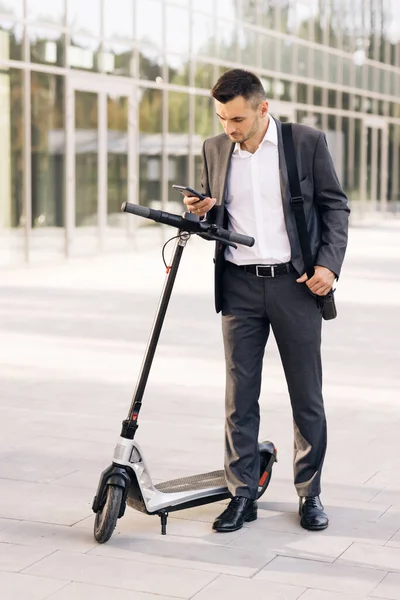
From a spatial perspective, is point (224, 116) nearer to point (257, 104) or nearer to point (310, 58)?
point (257, 104)

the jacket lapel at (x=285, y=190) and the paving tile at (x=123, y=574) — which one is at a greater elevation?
the jacket lapel at (x=285, y=190)

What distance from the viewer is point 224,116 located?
4.64 m

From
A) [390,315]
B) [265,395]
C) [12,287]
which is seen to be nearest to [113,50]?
[12,287]

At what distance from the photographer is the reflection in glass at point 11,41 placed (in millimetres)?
17188

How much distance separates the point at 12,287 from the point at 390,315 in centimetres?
493

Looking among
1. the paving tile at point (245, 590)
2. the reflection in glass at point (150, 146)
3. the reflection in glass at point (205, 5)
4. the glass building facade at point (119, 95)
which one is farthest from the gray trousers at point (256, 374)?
the reflection in glass at point (205, 5)

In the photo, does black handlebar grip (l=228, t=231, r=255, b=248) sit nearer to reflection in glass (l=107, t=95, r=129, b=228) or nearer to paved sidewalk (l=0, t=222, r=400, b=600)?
paved sidewalk (l=0, t=222, r=400, b=600)

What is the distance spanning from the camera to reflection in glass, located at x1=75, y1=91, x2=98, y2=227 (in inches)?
755

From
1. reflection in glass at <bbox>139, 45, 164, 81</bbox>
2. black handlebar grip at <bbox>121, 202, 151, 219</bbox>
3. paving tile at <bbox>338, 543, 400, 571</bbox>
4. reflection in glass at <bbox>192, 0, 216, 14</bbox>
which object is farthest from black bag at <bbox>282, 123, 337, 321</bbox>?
reflection in glass at <bbox>192, 0, 216, 14</bbox>

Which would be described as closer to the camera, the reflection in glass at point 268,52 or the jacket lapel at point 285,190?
the jacket lapel at point 285,190

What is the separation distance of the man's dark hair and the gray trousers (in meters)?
0.74

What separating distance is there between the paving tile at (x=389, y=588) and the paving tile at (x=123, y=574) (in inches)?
22.6

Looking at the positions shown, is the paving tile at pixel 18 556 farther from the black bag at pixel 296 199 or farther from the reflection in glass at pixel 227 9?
the reflection in glass at pixel 227 9

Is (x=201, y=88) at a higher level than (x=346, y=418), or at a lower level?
higher
